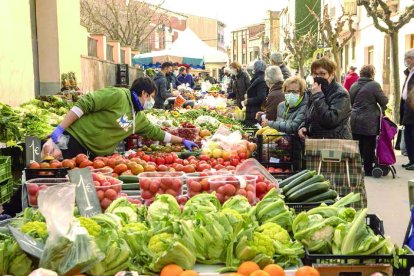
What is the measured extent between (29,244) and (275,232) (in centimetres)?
126

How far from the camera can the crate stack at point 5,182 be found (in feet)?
14.9

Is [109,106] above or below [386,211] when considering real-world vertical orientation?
above

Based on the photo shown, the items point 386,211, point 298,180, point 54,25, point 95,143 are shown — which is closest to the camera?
point 298,180

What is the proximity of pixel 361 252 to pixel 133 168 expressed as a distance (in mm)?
2693

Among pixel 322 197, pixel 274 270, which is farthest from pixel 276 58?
pixel 274 270

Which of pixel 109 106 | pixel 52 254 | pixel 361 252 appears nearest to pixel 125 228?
pixel 52 254

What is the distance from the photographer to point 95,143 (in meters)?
5.87

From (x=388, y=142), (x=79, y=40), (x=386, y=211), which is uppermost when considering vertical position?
(x=79, y=40)

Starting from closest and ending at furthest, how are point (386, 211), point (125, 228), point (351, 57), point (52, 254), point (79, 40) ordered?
point (52, 254) → point (125, 228) → point (386, 211) → point (79, 40) → point (351, 57)

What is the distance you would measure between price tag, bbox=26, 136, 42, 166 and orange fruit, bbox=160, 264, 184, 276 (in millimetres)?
2739

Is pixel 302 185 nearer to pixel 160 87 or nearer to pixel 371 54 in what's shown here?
pixel 160 87

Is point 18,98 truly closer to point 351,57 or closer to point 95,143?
point 95,143

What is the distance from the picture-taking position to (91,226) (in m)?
2.83

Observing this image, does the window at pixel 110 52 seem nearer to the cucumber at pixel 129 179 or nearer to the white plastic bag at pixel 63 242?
the cucumber at pixel 129 179
